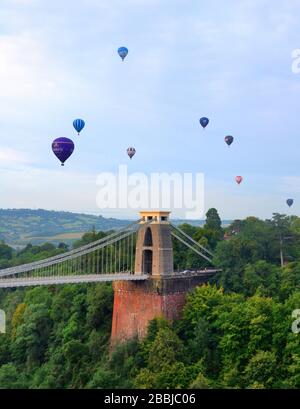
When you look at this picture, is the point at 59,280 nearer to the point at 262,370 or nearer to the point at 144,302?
the point at 144,302

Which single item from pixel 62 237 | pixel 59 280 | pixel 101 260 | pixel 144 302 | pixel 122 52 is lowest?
pixel 144 302

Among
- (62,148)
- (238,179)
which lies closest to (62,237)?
(238,179)

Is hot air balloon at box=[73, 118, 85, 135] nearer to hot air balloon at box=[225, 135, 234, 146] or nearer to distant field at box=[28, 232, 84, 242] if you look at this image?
hot air balloon at box=[225, 135, 234, 146]

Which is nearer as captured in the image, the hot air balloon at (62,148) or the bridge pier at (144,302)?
the hot air balloon at (62,148)

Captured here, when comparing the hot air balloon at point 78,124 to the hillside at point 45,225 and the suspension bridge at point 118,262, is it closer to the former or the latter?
the suspension bridge at point 118,262

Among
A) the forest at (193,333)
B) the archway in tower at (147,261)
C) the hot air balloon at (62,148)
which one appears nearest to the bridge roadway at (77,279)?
the archway in tower at (147,261)
